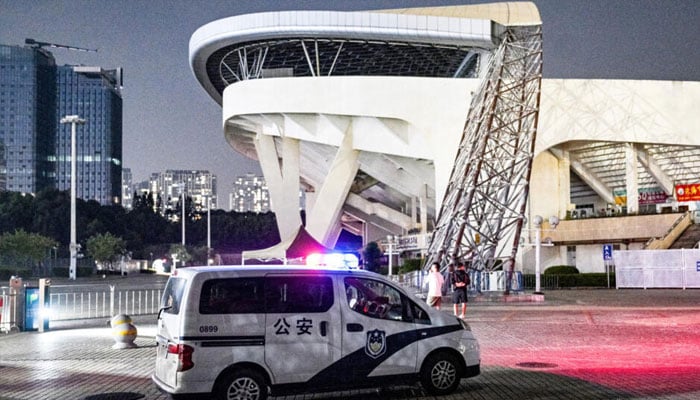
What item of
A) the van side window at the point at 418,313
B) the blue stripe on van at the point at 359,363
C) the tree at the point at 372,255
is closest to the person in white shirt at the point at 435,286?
the van side window at the point at 418,313

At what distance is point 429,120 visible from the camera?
50844 mm

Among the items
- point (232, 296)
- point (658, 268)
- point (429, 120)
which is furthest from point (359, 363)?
point (429, 120)

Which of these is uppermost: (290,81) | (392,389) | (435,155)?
(290,81)

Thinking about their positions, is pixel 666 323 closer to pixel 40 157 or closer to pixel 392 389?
pixel 392 389

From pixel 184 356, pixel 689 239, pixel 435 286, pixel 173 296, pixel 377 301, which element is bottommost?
pixel 184 356

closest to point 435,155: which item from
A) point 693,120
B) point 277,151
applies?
point 693,120

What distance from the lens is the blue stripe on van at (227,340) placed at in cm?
938

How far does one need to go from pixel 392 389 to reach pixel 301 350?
205 centimetres

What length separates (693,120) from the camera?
150 feet

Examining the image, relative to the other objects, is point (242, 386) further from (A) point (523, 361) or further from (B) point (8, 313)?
(B) point (8, 313)

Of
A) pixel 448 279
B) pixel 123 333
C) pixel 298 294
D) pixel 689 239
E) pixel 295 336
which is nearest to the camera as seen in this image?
pixel 295 336

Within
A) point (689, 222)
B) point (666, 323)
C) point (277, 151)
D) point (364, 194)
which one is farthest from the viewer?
point (364, 194)

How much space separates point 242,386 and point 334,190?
160ft

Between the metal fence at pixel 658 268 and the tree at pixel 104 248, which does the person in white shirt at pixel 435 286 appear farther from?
the tree at pixel 104 248
